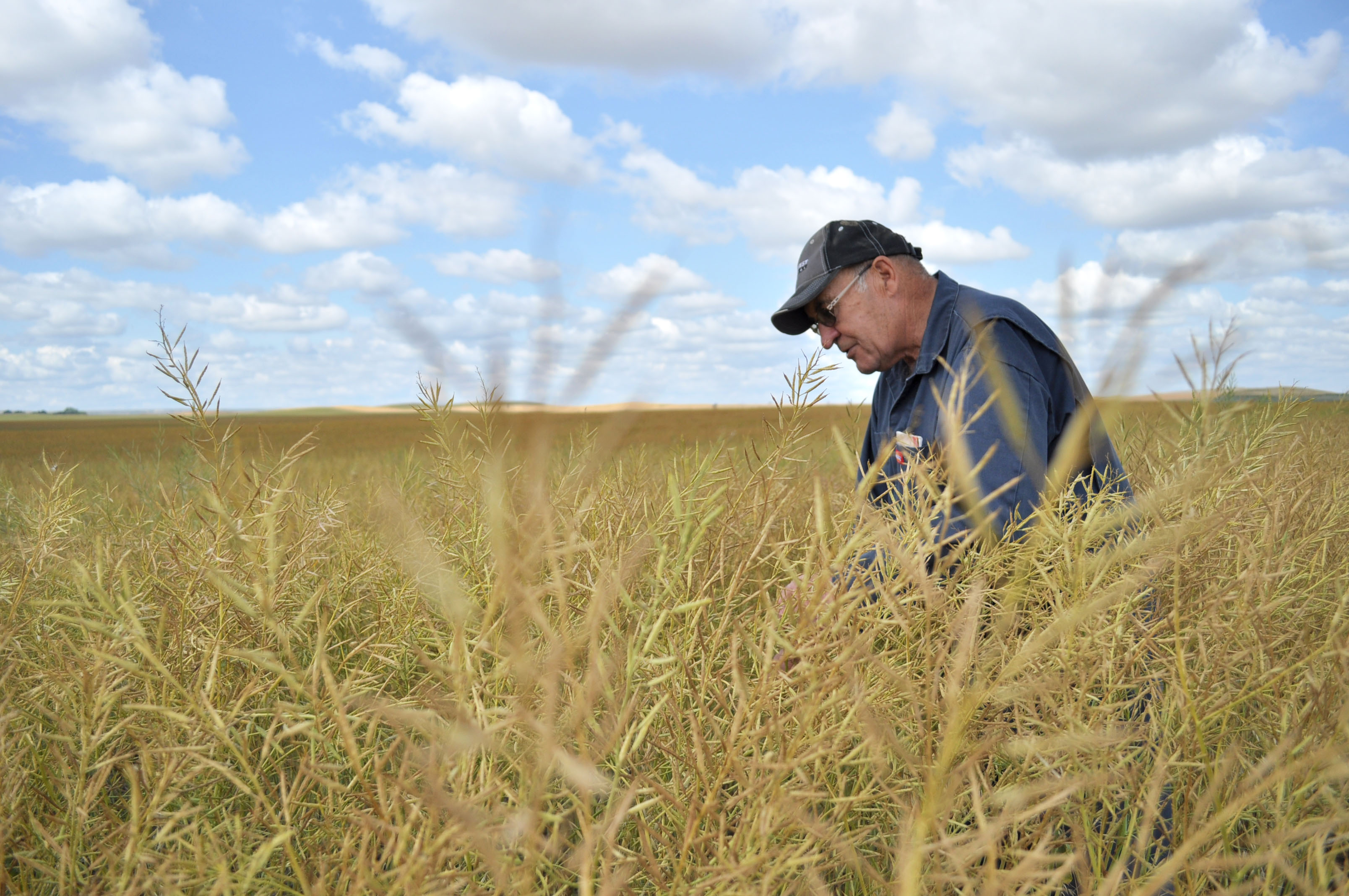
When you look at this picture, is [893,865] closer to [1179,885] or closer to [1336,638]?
[1179,885]

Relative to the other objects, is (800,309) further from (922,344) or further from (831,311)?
(922,344)

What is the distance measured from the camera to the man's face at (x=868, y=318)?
298 cm

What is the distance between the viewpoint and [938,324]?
2820 millimetres

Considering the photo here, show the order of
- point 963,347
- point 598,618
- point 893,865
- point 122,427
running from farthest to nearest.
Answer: point 122,427
point 963,347
point 893,865
point 598,618

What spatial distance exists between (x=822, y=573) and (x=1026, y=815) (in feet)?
0.89

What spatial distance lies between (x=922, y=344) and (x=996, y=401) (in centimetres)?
88

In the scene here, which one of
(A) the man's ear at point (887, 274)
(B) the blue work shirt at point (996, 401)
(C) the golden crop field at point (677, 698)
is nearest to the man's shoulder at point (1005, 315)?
(B) the blue work shirt at point (996, 401)

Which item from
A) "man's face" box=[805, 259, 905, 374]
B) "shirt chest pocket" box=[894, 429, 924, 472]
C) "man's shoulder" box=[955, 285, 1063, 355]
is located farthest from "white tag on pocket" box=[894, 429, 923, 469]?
"man's face" box=[805, 259, 905, 374]

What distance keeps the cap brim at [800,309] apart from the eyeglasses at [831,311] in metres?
0.05

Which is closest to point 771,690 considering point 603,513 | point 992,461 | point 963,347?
point 603,513

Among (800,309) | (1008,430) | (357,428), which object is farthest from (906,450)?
(357,428)

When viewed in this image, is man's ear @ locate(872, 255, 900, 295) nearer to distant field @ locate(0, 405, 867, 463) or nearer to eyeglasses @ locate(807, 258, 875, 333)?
eyeglasses @ locate(807, 258, 875, 333)

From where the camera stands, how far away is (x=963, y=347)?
234 cm

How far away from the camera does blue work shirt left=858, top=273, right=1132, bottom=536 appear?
69.2 inches
